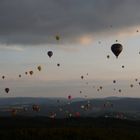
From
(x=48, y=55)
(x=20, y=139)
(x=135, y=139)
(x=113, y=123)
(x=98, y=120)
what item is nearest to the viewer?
(x=20, y=139)

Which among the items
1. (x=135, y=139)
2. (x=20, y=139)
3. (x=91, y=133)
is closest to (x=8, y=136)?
(x=20, y=139)

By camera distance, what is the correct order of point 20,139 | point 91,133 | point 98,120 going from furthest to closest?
point 98,120, point 91,133, point 20,139

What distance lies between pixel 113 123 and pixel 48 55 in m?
40.5

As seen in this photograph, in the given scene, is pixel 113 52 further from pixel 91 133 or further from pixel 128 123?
pixel 128 123

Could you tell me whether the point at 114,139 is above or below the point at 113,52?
below

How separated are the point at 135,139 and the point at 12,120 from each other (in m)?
66.1

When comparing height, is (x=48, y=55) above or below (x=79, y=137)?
above

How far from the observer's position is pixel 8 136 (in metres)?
71.6

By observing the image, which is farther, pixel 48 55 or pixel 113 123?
pixel 113 123

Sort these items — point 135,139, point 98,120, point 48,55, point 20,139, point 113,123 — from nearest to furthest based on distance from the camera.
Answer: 1. point 20,139
2. point 135,139
3. point 48,55
4. point 113,123
5. point 98,120

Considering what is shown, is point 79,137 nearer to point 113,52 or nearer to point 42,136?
point 42,136

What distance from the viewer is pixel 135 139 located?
72438mm

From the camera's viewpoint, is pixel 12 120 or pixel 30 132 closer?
pixel 30 132

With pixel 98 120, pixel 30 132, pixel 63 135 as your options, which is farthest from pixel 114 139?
pixel 98 120
